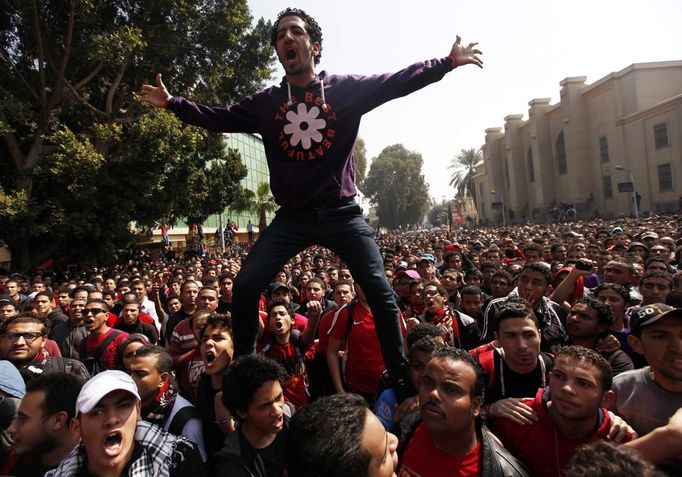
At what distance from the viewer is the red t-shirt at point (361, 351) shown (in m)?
3.93

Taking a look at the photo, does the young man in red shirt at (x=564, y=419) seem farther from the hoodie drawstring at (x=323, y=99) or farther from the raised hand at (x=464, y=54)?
the hoodie drawstring at (x=323, y=99)

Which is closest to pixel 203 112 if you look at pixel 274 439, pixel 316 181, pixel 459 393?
pixel 316 181

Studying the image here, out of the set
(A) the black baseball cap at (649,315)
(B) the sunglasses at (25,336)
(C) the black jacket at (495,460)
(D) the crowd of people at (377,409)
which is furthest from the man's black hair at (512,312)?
(B) the sunglasses at (25,336)

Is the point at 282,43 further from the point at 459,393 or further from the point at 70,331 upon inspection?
the point at 70,331

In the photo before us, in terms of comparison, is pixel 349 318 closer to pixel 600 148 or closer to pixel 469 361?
pixel 469 361

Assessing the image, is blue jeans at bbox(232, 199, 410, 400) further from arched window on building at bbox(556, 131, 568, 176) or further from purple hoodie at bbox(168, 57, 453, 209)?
arched window on building at bbox(556, 131, 568, 176)

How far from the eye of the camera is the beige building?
31.9 m

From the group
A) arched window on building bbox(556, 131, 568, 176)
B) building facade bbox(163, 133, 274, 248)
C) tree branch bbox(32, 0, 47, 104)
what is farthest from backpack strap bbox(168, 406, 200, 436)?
arched window on building bbox(556, 131, 568, 176)

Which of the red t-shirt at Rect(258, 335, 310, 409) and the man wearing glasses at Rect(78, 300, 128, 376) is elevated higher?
the man wearing glasses at Rect(78, 300, 128, 376)

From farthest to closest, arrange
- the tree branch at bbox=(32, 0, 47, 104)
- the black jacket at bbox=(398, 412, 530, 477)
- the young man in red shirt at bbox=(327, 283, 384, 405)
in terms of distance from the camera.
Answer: the tree branch at bbox=(32, 0, 47, 104)
the young man in red shirt at bbox=(327, 283, 384, 405)
the black jacket at bbox=(398, 412, 530, 477)

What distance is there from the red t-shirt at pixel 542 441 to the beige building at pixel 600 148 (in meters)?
30.7

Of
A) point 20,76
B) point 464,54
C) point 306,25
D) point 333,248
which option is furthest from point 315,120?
point 20,76

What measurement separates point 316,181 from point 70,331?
4453mm

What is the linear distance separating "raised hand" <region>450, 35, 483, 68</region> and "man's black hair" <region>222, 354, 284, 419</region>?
202 cm
